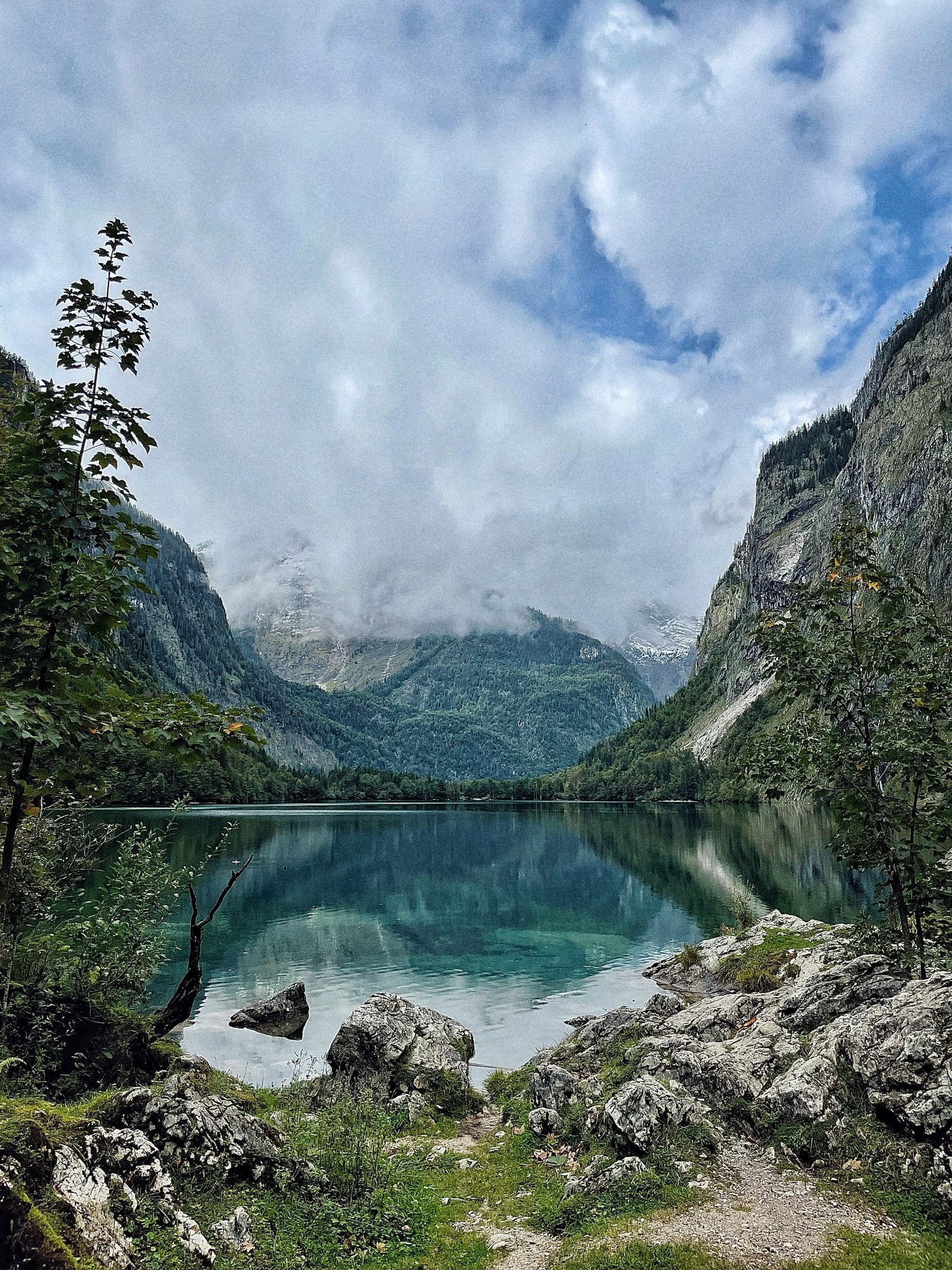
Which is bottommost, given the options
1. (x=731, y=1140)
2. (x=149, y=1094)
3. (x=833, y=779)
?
(x=731, y=1140)

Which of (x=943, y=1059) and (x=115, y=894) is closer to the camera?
(x=943, y=1059)

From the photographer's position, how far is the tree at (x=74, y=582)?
755cm

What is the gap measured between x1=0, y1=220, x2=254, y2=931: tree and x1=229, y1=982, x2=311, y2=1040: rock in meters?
26.8

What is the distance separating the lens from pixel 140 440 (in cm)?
853

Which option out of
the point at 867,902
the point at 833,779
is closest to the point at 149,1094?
the point at 833,779

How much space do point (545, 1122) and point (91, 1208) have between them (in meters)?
12.1

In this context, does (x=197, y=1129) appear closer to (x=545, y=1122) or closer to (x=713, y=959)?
(x=545, y=1122)

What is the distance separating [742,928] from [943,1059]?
1456 inches

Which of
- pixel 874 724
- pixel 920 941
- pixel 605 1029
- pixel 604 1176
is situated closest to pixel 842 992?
pixel 920 941

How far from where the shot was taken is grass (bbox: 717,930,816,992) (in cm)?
3050

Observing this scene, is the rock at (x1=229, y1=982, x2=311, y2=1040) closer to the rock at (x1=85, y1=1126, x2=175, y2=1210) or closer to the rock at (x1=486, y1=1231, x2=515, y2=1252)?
the rock at (x1=486, y1=1231, x2=515, y2=1252)

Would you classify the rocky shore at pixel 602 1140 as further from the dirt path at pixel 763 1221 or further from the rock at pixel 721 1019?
the rock at pixel 721 1019

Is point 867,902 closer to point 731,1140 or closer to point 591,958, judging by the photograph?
point 591,958

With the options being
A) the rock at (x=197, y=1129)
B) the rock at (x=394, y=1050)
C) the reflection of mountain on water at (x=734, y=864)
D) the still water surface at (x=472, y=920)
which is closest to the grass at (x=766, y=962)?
the still water surface at (x=472, y=920)
